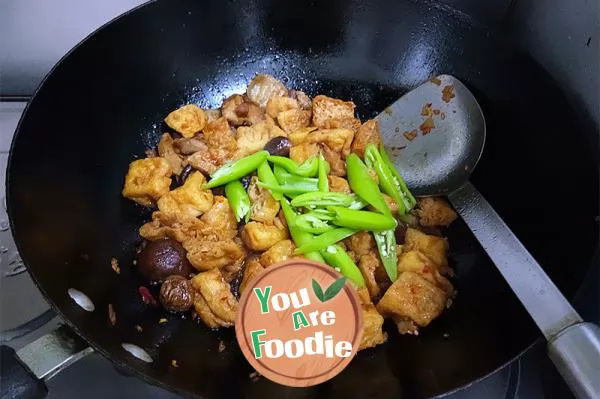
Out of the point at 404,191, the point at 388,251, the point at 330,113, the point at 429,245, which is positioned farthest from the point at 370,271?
the point at 330,113

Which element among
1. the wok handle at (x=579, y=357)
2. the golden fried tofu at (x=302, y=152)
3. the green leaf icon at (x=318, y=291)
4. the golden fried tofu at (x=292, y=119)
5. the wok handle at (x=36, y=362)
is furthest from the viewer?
the golden fried tofu at (x=292, y=119)

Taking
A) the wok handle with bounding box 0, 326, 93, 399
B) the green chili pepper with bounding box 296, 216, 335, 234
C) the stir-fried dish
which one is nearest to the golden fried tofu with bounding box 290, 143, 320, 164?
the stir-fried dish

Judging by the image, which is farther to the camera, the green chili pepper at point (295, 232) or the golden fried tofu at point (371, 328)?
the green chili pepper at point (295, 232)

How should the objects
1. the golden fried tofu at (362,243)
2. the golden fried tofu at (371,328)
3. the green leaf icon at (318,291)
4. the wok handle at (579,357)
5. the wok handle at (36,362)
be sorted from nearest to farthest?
the wok handle at (579,357) < the wok handle at (36,362) < the green leaf icon at (318,291) < the golden fried tofu at (371,328) < the golden fried tofu at (362,243)

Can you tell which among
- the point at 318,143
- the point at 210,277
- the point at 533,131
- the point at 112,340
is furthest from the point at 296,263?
the point at 533,131

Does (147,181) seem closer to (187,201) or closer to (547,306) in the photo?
(187,201)

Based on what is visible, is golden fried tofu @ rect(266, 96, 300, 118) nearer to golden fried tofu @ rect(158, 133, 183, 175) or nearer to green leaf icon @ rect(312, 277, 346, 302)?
golden fried tofu @ rect(158, 133, 183, 175)

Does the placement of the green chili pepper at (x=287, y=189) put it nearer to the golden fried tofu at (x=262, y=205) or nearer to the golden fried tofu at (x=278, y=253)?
the golden fried tofu at (x=262, y=205)

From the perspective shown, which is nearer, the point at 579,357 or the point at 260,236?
the point at 579,357

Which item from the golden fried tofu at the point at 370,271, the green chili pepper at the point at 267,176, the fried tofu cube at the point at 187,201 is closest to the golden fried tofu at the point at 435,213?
the golden fried tofu at the point at 370,271
